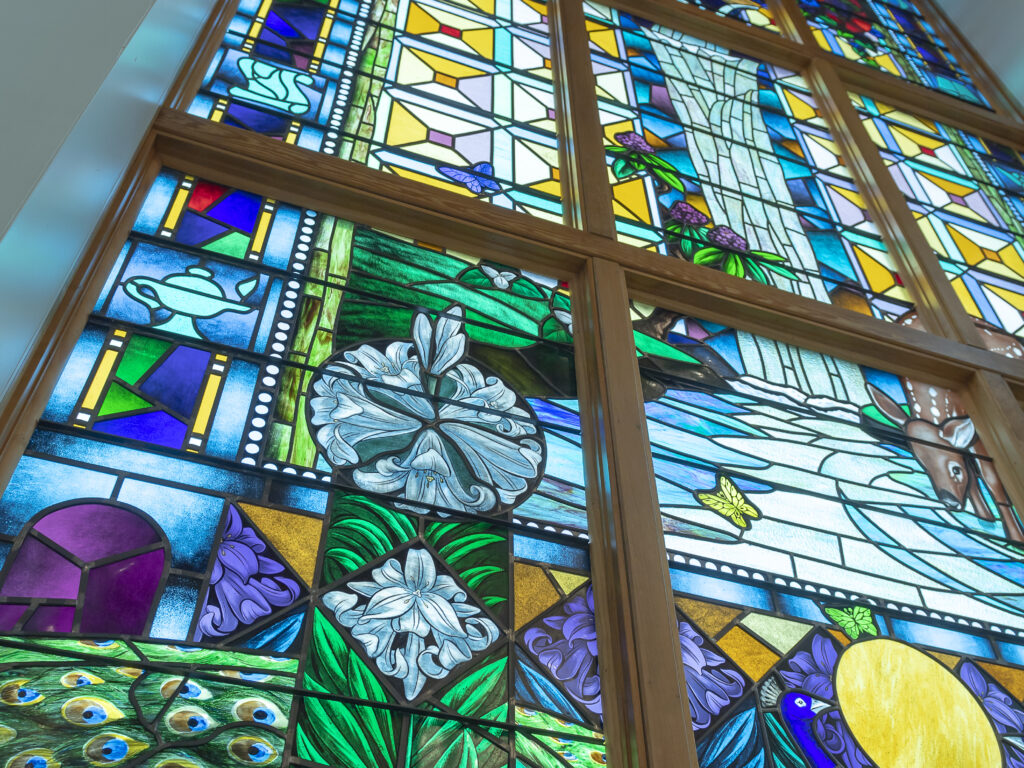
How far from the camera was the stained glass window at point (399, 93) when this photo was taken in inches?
94.2

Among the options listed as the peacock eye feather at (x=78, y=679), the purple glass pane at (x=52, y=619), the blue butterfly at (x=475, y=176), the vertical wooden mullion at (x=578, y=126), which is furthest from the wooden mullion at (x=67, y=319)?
the vertical wooden mullion at (x=578, y=126)

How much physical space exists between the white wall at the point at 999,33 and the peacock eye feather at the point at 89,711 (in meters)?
4.12

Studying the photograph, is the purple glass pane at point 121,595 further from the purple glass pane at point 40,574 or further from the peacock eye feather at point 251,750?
the peacock eye feather at point 251,750

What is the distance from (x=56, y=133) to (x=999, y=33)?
13.6 feet

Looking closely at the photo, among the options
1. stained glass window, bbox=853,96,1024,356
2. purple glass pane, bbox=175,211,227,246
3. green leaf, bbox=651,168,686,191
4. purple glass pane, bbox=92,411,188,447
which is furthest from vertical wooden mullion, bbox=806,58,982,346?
purple glass pane, bbox=92,411,188,447

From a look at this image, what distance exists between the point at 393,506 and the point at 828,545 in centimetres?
88

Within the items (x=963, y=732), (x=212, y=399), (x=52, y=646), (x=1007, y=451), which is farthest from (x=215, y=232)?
(x=1007, y=451)

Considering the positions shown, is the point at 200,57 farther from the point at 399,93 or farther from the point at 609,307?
the point at 609,307

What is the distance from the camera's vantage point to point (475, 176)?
2498 millimetres

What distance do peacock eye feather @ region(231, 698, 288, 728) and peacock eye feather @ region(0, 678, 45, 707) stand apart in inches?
9.7

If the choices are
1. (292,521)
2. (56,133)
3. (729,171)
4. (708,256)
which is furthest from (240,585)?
(729,171)

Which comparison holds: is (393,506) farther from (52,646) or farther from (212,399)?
(52,646)

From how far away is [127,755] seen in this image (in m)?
1.26

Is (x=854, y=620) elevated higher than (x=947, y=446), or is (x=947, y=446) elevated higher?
(x=947, y=446)
